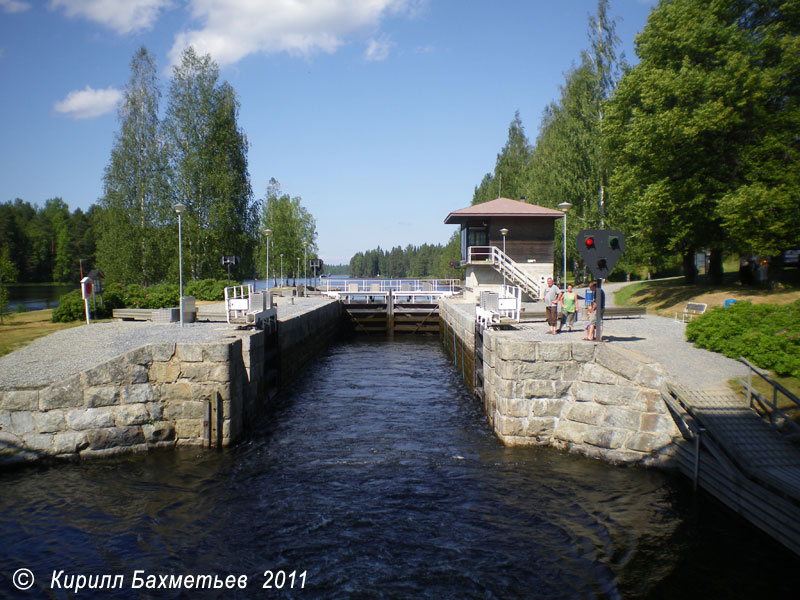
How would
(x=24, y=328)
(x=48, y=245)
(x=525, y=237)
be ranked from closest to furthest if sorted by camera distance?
(x=24, y=328), (x=525, y=237), (x=48, y=245)

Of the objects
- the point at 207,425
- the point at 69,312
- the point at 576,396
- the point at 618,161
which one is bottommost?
the point at 207,425

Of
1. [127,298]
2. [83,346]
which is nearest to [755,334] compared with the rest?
[83,346]

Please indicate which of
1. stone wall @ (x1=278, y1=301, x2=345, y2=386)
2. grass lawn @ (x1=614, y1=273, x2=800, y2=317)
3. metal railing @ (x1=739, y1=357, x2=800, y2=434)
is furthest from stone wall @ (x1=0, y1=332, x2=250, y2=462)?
grass lawn @ (x1=614, y1=273, x2=800, y2=317)

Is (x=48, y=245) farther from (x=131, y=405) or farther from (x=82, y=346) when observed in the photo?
(x=131, y=405)

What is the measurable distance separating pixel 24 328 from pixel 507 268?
77.6 feet

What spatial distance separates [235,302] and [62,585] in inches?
393

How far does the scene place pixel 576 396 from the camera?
36.9 ft

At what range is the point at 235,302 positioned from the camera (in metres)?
16.0

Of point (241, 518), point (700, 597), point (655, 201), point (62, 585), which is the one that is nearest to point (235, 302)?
point (241, 518)

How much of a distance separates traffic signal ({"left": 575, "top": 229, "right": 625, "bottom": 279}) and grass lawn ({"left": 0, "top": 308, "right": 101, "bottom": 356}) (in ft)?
48.5

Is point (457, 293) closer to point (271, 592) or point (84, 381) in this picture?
point (84, 381)

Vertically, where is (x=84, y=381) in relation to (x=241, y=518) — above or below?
above

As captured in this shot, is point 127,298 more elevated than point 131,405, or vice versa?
point 127,298

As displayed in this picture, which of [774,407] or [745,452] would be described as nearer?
[745,452]
